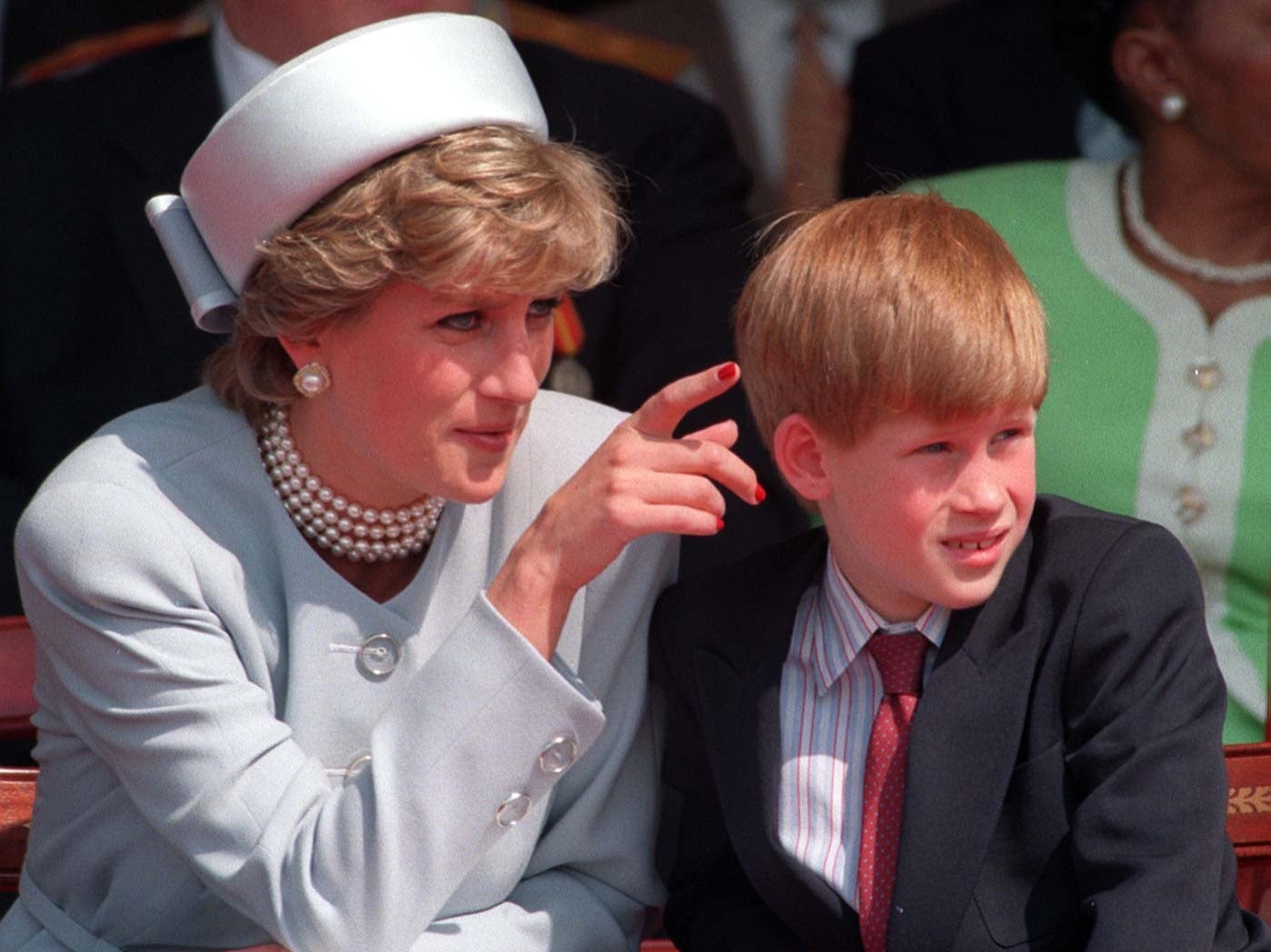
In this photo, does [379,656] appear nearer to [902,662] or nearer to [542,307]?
[542,307]

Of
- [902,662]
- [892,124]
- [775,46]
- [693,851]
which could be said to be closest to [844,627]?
[902,662]

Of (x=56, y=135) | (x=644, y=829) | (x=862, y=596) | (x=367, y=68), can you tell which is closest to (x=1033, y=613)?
(x=862, y=596)

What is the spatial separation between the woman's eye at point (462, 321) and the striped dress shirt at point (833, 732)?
395 millimetres

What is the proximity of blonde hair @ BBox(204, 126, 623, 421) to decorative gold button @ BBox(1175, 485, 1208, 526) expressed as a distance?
0.90m

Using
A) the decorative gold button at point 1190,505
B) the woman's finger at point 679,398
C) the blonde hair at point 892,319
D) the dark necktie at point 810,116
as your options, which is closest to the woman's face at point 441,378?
the woman's finger at point 679,398

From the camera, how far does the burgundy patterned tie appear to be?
1708 millimetres

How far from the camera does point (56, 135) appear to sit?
9.05 ft

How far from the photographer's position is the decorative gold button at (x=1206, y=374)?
7.98 feet

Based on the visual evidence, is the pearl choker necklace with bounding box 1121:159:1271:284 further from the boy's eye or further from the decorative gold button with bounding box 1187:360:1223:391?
the boy's eye

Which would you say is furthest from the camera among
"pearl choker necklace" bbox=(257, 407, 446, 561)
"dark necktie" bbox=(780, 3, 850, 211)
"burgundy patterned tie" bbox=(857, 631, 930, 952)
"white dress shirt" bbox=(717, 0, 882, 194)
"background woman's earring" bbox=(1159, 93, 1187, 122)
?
"white dress shirt" bbox=(717, 0, 882, 194)

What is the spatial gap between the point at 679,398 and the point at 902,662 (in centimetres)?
30

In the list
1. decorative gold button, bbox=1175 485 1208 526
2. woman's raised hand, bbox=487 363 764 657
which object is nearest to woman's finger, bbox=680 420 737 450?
woman's raised hand, bbox=487 363 764 657

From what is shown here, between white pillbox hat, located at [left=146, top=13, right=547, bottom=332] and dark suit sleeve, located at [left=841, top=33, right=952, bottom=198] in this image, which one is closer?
white pillbox hat, located at [left=146, top=13, right=547, bottom=332]

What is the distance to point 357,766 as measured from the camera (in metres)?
1.82
